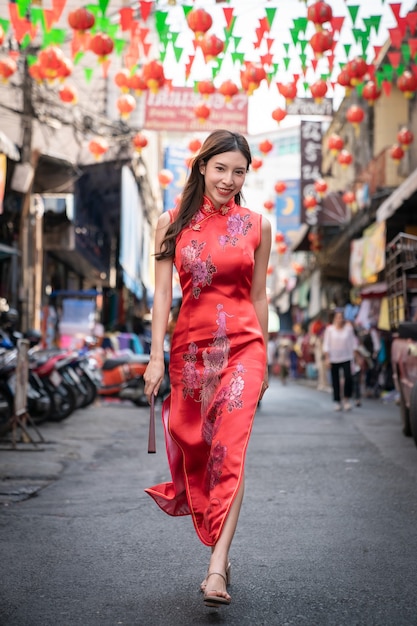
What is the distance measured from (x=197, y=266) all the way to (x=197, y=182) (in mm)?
401

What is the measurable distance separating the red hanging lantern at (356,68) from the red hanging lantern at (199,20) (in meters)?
2.22

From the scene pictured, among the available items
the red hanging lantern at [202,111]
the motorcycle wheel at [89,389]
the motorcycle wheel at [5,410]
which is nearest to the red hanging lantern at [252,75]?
the red hanging lantern at [202,111]

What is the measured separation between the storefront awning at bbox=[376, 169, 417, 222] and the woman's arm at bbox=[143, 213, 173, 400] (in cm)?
1249

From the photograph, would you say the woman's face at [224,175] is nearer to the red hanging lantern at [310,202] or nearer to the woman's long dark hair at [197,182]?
the woman's long dark hair at [197,182]

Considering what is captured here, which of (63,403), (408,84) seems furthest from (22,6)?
(408,84)

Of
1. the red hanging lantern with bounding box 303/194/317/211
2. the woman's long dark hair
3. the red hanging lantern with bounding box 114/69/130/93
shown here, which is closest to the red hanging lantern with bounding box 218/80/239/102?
the red hanging lantern with bounding box 114/69/130/93

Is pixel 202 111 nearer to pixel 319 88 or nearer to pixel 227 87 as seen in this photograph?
pixel 227 87

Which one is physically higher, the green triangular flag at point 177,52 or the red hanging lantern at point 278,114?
the green triangular flag at point 177,52

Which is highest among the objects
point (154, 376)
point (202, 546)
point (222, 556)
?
point (154, 376)

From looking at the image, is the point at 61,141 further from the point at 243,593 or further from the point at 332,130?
the point at 243,593

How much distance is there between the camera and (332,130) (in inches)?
1344

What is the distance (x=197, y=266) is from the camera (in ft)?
11.4

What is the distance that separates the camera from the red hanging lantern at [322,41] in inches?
420

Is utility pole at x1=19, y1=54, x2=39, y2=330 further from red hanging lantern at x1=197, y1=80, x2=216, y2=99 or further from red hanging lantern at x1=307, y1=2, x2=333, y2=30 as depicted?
red hanging lantern at x1=307, y1=2, x2=333, y2=30
